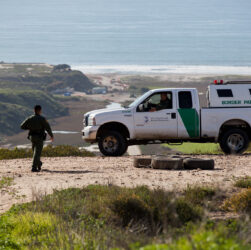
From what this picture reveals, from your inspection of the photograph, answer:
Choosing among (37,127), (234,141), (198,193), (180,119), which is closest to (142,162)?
(180,119)

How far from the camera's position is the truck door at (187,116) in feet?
66.6

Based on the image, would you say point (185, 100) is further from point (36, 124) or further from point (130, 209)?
point (130, 209)

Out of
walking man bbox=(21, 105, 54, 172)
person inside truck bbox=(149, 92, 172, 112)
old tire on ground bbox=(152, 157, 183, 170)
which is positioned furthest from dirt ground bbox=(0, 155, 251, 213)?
person inside truck bbox=(149, 92, 172, 112)

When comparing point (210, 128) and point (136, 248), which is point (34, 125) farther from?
point (136, 248)

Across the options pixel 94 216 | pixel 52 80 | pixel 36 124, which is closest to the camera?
pixel 94 216

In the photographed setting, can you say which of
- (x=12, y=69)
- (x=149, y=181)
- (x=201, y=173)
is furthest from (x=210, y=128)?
(x=12, y=69)

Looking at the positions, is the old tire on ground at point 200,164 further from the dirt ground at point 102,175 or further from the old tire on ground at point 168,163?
the dirt ground at point 102,175

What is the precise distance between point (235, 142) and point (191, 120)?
65.6 inches

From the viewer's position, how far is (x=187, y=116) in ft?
66.9

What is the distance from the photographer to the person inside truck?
808 inches

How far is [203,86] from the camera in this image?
12688cm

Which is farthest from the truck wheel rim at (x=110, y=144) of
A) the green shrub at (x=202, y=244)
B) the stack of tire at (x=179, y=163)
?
the green shrub at (x=202, y=244)

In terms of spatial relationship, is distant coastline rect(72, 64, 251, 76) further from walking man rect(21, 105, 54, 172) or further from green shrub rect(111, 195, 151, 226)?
green shrub rect(111, 195, 151, 226)

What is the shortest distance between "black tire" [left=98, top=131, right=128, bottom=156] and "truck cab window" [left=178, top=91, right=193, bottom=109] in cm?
220
